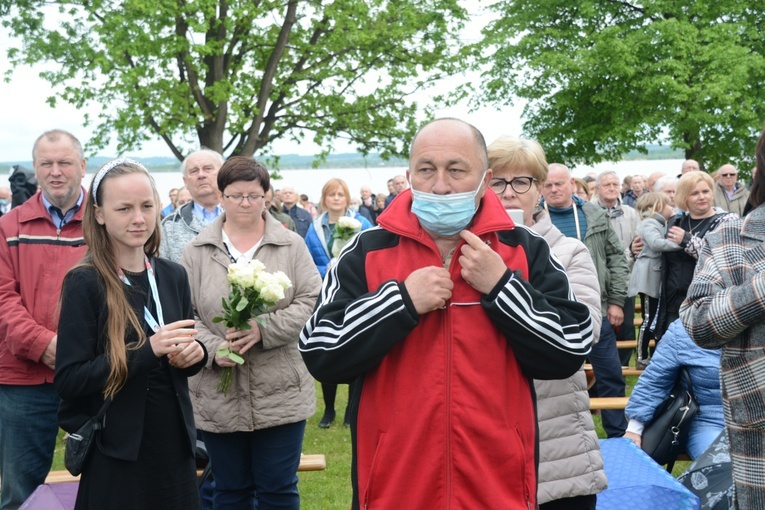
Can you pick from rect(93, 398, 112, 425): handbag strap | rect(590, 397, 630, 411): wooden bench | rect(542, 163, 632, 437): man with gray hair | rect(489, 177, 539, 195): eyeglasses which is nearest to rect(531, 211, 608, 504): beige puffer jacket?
rect(489, 177, 539, 195): eyeglasses

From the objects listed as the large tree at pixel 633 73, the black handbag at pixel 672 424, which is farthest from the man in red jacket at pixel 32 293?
the large tree at pixel 633 73

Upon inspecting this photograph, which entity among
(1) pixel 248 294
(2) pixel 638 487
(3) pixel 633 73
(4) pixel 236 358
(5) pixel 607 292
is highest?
(3) pixel 633 73

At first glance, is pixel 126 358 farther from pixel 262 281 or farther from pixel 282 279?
pixel 282 279

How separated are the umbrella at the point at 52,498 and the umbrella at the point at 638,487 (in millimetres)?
2674

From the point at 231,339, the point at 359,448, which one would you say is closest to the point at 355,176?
the point at 231,339

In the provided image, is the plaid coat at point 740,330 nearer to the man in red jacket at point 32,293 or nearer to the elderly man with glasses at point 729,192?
the man in red jacket at point 32,293

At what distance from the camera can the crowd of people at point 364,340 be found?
2477mm

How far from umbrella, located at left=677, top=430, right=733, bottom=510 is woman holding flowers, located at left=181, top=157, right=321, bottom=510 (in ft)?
6.81

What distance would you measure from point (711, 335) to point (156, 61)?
18.1 metres

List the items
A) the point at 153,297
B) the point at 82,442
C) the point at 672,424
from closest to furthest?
the point at 82,442 < the point at 153,297 < the point at 672,424

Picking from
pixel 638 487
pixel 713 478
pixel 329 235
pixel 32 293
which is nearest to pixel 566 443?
pixel 638 487

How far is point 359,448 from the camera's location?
260 cm

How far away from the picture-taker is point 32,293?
4.63m

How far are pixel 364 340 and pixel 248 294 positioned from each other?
6.16 ft
